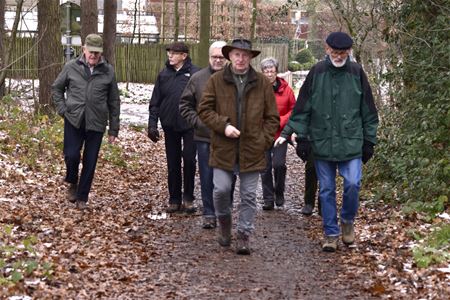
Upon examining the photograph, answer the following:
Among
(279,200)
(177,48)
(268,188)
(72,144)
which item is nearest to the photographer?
(72,144)

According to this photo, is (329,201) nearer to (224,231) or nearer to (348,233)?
(348,233)

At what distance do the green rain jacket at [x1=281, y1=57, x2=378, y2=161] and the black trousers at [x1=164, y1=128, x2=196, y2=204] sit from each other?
260 cm

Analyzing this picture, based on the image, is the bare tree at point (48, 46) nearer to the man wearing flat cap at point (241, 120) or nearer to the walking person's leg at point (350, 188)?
the man wearing flat cap at point (241, 120)

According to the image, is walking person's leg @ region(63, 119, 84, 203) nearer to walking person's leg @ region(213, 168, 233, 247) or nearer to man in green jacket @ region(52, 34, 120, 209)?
man in green jacket @ region(52, 34, 120, 209)

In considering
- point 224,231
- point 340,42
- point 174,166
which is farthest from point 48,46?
point 340,42

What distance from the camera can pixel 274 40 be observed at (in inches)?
2323

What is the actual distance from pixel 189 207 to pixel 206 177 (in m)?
1.21

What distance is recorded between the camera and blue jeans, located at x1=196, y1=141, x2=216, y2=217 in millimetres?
10258

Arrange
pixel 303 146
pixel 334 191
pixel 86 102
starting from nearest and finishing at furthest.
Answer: pixel 334 191 → pixel 303 146 → pixel 86 102

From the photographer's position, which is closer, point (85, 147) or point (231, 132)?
point (231, 132)

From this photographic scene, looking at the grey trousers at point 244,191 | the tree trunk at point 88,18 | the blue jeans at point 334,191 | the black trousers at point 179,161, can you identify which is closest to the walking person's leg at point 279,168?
the black trousers at point 179,161

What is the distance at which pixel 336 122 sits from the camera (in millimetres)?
8805

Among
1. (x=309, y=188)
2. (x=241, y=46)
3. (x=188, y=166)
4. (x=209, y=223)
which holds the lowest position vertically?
(x=209, y=223)

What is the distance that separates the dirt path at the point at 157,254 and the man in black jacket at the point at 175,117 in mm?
488
